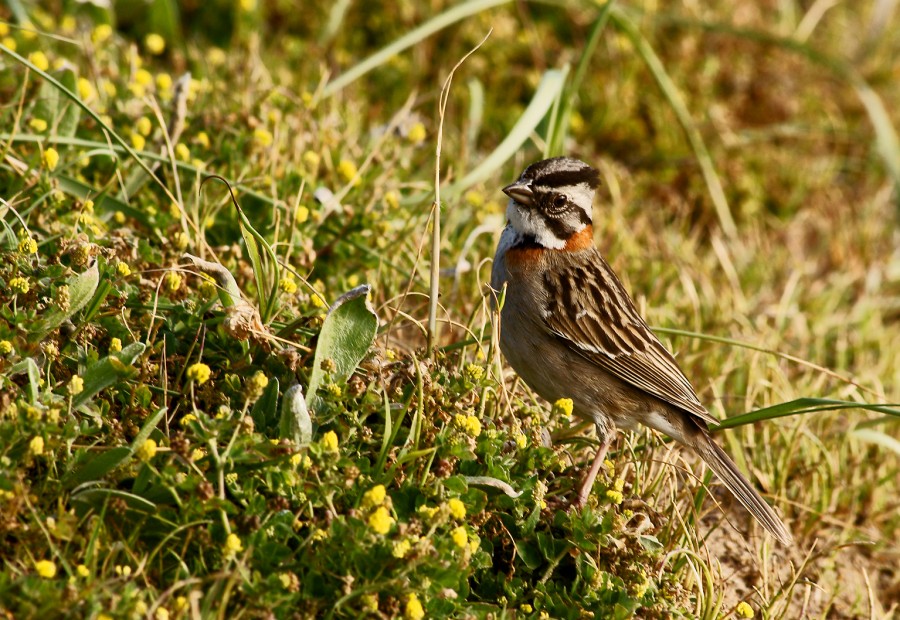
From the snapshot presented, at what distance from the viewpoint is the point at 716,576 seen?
12.4 feet

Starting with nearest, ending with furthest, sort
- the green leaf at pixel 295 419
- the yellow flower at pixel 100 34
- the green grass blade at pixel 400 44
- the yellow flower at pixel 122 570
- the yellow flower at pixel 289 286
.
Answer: the yellow flower at pixel 122 570 < the green leaf at pixel 295 419 < the yellow flower at pixel 289 286 < the yellow flower at pixel 100 34 < the green grass blade at pixel 400 44

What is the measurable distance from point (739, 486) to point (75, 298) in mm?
2415

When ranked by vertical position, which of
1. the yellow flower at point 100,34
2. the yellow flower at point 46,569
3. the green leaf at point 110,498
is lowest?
the yellow flower at point 46,569

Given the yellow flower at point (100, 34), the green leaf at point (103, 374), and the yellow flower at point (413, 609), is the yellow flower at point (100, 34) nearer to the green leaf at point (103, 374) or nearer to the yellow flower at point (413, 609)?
the green leaf at point (103, 374)

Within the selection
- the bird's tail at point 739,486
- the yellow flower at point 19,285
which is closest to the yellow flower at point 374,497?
the yellow flower at point 19,285

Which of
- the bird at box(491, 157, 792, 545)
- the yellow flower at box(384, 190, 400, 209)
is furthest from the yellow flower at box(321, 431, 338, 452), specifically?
the yellow flower at box(384, 190, 400, 209)

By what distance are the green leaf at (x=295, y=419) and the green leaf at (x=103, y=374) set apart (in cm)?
45

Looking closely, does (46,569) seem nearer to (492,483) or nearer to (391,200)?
(492,483)

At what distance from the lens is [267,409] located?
3447 millimetres

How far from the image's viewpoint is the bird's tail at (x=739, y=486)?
4.08 m

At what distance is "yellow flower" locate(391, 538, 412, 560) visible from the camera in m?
2.97

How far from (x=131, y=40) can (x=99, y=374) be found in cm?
397

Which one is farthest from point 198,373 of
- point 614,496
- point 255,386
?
point 614,496

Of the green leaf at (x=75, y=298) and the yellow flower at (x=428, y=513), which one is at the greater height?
the green leaf at (x=75, y=298)
